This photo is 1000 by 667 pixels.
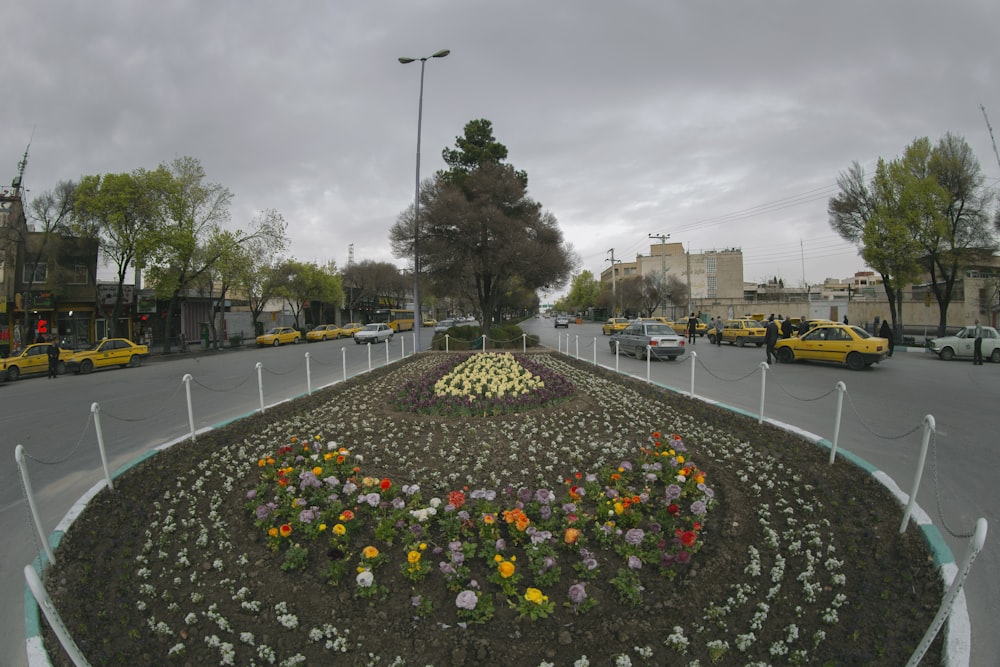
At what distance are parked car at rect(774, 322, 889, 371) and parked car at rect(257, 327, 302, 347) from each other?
33724mm

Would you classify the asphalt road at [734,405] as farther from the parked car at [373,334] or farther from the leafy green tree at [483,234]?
the parked car at [373,334]

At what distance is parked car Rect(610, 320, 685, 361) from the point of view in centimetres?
1944

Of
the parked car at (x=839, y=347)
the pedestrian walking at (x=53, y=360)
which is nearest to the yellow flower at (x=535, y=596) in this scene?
the parked car at (x=839, y=347)

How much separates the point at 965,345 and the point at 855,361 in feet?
21.3

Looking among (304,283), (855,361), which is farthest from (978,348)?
(304,283)

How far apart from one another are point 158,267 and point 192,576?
3182cm

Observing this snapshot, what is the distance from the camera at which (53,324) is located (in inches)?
1250

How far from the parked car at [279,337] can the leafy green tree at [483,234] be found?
15.6 meters

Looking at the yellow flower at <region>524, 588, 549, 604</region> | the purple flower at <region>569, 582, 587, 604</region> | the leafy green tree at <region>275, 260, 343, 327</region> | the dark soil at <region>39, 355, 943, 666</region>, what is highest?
the leafy green tree at <region>275, 260, 343, 327</region>

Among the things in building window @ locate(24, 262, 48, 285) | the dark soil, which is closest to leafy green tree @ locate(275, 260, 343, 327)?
building window @ locate(24, 262, 48, 285)

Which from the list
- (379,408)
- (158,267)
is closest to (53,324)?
(158,267)

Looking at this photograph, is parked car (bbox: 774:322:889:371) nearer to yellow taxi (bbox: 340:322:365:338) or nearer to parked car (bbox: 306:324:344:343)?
parked car (bbox: 306:324:344:343)

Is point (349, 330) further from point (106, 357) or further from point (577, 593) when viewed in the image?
point (577, 593)

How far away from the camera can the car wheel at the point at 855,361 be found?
15.9m
